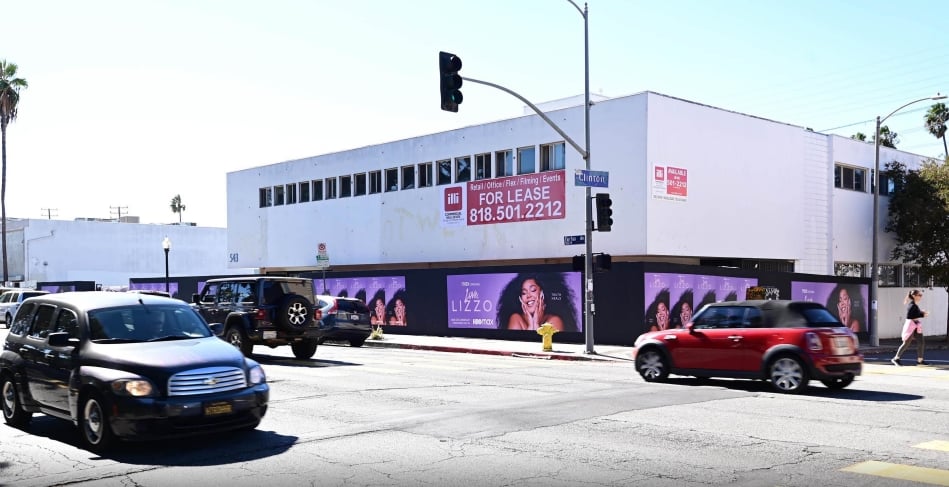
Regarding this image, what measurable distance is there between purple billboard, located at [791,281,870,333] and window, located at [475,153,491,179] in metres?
13.2

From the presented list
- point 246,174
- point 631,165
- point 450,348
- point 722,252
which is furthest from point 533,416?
point 246,174

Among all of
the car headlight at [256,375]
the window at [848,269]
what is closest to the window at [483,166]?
the window at [848,269]

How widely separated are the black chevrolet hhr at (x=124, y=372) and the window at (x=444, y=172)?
28060 mm

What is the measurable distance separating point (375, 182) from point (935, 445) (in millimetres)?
35145

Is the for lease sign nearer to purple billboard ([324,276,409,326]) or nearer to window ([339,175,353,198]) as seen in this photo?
purple billboard ([324,276,409,326])

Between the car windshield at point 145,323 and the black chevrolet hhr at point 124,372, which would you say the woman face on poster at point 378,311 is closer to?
the black chevrolet hhr at point 124,372

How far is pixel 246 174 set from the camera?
51062 millimetres

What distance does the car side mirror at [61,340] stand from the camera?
9.69 metres

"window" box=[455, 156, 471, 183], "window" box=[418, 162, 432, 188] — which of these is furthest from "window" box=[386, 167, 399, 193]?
"window" box=[455, 156, 471, 183]

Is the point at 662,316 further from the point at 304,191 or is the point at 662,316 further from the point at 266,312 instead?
the point at 304,191

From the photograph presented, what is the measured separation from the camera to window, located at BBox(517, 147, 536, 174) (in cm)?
3531

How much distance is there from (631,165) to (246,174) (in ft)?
90.3

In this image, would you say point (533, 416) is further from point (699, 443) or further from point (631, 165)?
point (631, 165)

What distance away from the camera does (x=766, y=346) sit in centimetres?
1470
